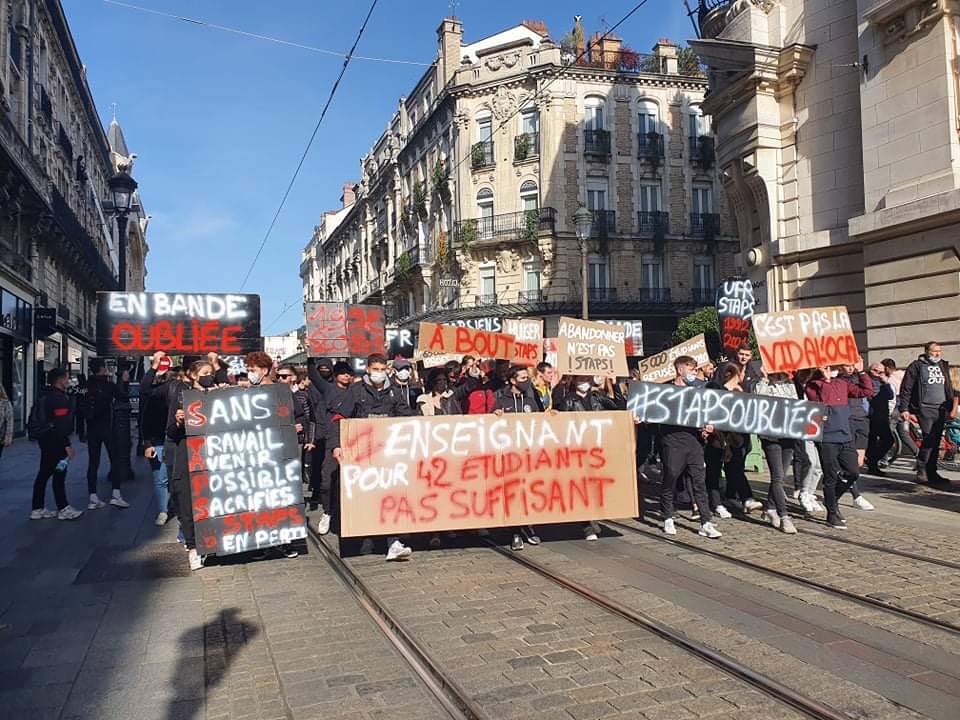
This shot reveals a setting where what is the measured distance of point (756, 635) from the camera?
194 inches

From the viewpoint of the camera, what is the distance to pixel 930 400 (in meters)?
10.7

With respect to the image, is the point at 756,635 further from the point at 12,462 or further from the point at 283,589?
the point at 12,462

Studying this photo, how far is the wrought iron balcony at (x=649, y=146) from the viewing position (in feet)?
130

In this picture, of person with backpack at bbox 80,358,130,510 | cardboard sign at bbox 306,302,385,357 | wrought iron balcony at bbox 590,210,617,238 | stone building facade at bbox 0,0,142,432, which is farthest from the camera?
wrought iron balcony at bbox 590,210,617,238

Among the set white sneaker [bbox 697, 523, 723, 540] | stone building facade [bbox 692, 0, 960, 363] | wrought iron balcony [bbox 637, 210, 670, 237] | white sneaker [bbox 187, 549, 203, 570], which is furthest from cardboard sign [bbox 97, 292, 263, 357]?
wrought iron balcony [bbox 637, 210, 670, 237]

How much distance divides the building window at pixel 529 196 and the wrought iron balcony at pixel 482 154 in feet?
6.62

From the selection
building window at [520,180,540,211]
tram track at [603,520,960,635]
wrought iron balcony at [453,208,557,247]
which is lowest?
tram track at [603,520,960,635]

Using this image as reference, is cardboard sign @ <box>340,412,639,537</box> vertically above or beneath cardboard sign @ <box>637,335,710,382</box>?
beneath

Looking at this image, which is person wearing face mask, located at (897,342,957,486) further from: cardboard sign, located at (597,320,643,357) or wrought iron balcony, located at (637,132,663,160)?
wrought iron balcony, located at (637,132,663,160)

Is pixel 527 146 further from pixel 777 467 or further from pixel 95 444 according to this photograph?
pixel 777 467

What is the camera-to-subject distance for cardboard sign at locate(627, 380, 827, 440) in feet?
26.2

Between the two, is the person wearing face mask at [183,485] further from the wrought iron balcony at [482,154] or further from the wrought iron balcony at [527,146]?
the wrought iron balcony at [482,154]

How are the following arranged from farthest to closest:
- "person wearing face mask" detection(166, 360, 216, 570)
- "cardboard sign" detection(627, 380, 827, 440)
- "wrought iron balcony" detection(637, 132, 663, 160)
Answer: "wrought iron balcony" detection(637, 132, 663, 160) < "cardboard sign" detection(627, 380, 827, 440) < "person wearing face mask" detection(166, 360, 216, 570)

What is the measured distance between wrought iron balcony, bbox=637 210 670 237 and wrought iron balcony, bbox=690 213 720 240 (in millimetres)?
1450
